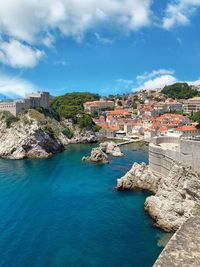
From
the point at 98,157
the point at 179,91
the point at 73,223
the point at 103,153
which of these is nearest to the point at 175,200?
the point at 73,223

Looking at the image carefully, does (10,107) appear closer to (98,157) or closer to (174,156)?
(98,157)

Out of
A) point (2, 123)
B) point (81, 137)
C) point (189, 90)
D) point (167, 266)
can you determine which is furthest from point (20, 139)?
point (189, 90)

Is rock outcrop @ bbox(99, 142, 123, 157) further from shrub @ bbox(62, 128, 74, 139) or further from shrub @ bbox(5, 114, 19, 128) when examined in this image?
shrub @ bbox(5, 114, 19, 128)

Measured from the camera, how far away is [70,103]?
96.5 meters

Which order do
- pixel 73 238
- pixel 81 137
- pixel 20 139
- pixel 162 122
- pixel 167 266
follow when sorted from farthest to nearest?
pixel 162 122
pixel 81 137
pixel 20 139
pixel 73 238
pixel 167 266

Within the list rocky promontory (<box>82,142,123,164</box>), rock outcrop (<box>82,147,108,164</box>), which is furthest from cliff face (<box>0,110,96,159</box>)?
rock outcrop (<box>82,147,108,164</box>)

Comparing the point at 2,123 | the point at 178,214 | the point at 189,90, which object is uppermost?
the point at 189,90

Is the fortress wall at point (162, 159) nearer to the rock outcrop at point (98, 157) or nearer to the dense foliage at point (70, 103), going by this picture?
the rock outcrop at point (98, 157)

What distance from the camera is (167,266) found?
7.21 m

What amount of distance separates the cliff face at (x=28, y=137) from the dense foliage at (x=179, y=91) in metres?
64.0

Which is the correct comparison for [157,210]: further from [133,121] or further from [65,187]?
[133,121]

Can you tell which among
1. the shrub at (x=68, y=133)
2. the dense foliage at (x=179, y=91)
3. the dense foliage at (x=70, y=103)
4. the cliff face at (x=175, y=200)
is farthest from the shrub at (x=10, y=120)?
the dense foliage at (x=179, y=91)

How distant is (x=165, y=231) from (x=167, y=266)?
44.3 feet

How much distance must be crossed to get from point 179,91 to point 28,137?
81.0 meters
